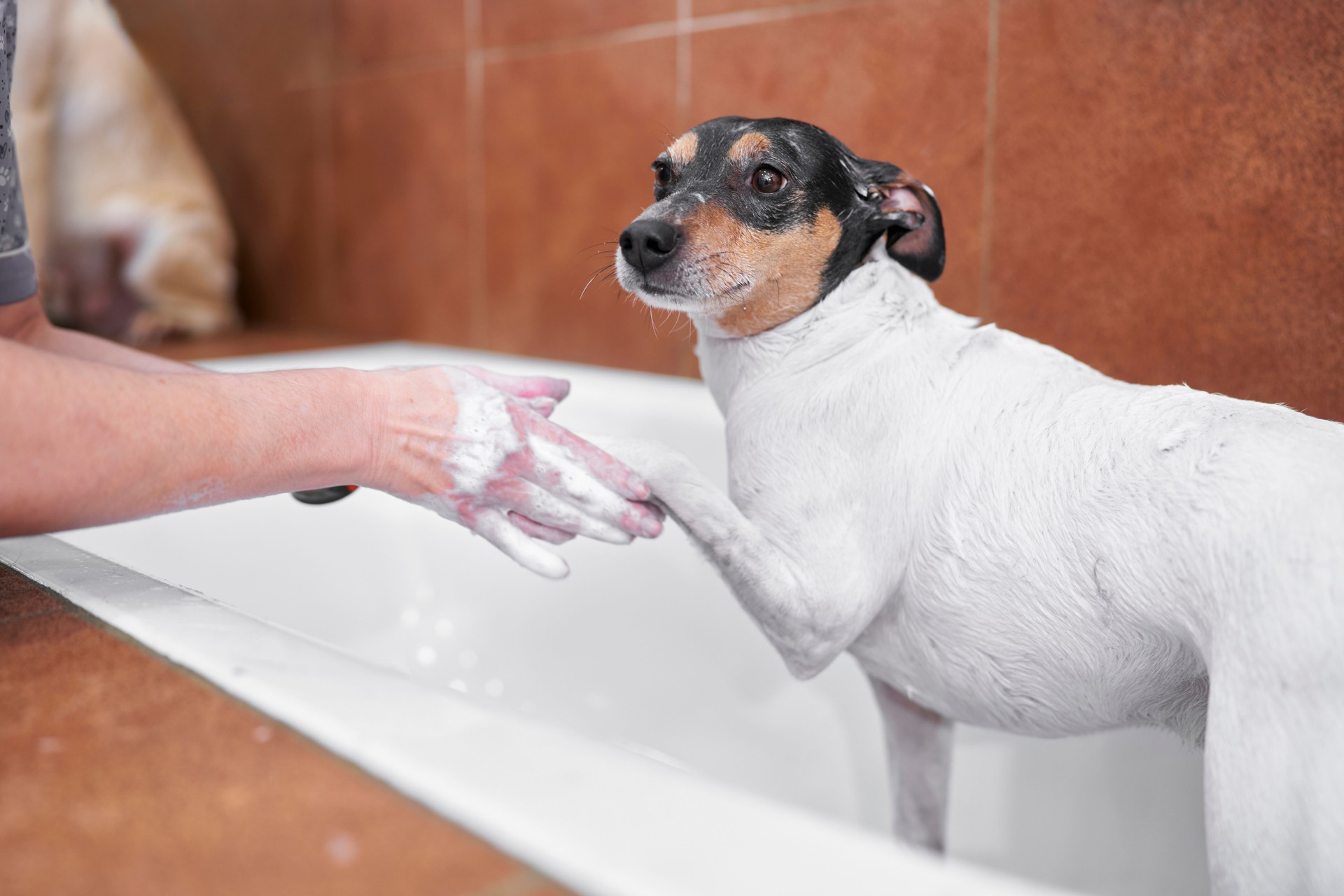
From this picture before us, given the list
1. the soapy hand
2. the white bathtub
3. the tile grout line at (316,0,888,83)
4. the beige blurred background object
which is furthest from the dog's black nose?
the beige blurred background object

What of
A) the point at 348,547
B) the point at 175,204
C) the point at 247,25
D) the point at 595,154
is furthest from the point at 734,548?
the point at 247,25

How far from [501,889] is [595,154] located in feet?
6.30

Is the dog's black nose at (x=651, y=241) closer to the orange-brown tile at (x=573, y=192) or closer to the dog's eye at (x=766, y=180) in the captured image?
the dog's eye at (x=766, y=180)

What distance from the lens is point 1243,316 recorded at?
4.69ft

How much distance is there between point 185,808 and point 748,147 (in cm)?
83

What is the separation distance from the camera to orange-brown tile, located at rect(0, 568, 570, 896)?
0.54 meters

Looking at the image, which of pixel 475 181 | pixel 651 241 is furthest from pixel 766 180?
pixel 475 181

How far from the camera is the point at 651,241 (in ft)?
3.53

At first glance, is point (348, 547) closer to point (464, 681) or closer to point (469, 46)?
point (464, 681)

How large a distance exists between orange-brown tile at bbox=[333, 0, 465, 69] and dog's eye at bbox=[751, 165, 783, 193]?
166 centimetres

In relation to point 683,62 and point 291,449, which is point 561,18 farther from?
point 291,449

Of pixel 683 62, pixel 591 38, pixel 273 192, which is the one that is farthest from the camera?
pixel 273 192

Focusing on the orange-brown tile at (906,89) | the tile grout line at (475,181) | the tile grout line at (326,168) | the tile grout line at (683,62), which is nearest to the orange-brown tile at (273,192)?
the tile grout line at (326,168)

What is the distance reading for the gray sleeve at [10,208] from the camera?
3.35 ft
